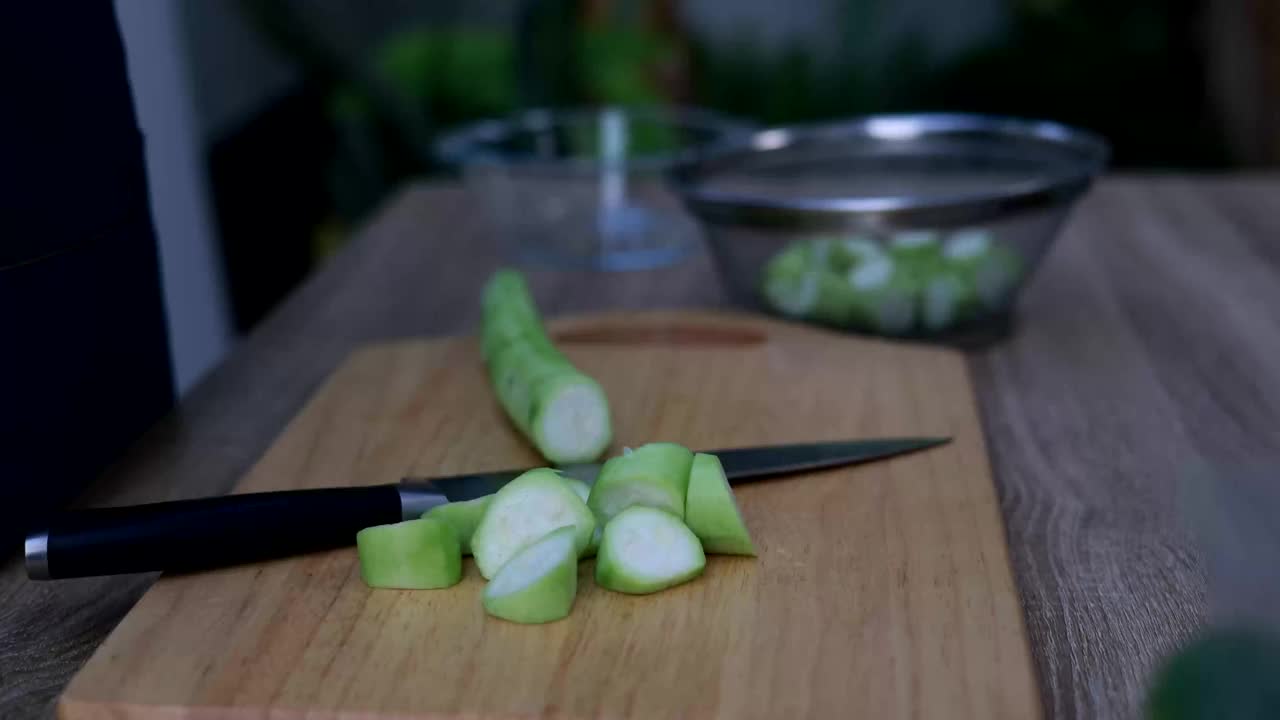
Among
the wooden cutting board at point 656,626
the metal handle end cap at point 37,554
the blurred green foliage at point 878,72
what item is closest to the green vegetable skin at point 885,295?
the wooden cutting board at point 656,626

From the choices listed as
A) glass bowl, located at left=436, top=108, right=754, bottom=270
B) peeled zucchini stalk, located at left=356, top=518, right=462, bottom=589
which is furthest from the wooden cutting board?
glass bowl, located at left=436, top=108, right=754, bottom=270

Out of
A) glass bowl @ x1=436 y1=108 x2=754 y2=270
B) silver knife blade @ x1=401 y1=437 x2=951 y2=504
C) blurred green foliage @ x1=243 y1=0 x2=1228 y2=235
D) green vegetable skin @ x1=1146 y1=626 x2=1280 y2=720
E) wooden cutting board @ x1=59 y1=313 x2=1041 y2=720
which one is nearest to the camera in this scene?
green vegetable skin @ x1=1146 y1=626 x2=1280 y2=720

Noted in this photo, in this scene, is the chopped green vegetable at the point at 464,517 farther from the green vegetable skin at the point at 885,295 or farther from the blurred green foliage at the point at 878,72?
the blurred green foliage at the point at 878,72

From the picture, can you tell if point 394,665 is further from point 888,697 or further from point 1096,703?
point 1096,703

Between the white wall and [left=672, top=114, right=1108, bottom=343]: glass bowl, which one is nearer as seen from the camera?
[left=672, top=114, right=1108, bottom=343]: glass bowl

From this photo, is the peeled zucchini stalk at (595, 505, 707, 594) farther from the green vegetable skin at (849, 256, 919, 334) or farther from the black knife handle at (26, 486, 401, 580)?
the green vegetable skin at (849, 256, 919, 334)
